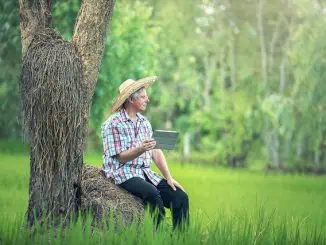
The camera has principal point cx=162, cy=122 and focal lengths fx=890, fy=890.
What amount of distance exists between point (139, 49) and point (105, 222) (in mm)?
19243

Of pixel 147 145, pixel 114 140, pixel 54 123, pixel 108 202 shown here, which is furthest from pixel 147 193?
pixel 54 123

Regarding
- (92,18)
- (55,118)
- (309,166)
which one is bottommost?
(309,166)

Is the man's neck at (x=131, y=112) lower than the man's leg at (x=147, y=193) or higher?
A: higher

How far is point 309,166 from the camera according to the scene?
28.9 metres

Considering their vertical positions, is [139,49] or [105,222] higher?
[139,49]

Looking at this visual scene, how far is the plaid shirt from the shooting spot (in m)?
7.61

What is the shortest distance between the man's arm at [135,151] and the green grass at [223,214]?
2.21 feet

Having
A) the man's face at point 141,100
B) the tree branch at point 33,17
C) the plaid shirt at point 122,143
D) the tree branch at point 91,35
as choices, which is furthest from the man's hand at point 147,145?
the tree branch at point 33,17

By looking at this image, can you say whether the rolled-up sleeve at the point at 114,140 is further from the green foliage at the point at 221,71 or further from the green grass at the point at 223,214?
the green foliage at the point at 221,71

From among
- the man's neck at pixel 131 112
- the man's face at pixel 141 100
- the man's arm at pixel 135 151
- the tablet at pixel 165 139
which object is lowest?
the man's arm at pixel 135 151

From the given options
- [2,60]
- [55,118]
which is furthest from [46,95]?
[2,60]

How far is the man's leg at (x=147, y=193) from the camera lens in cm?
746

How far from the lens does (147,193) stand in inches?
294

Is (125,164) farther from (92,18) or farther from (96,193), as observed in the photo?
(92,18)
